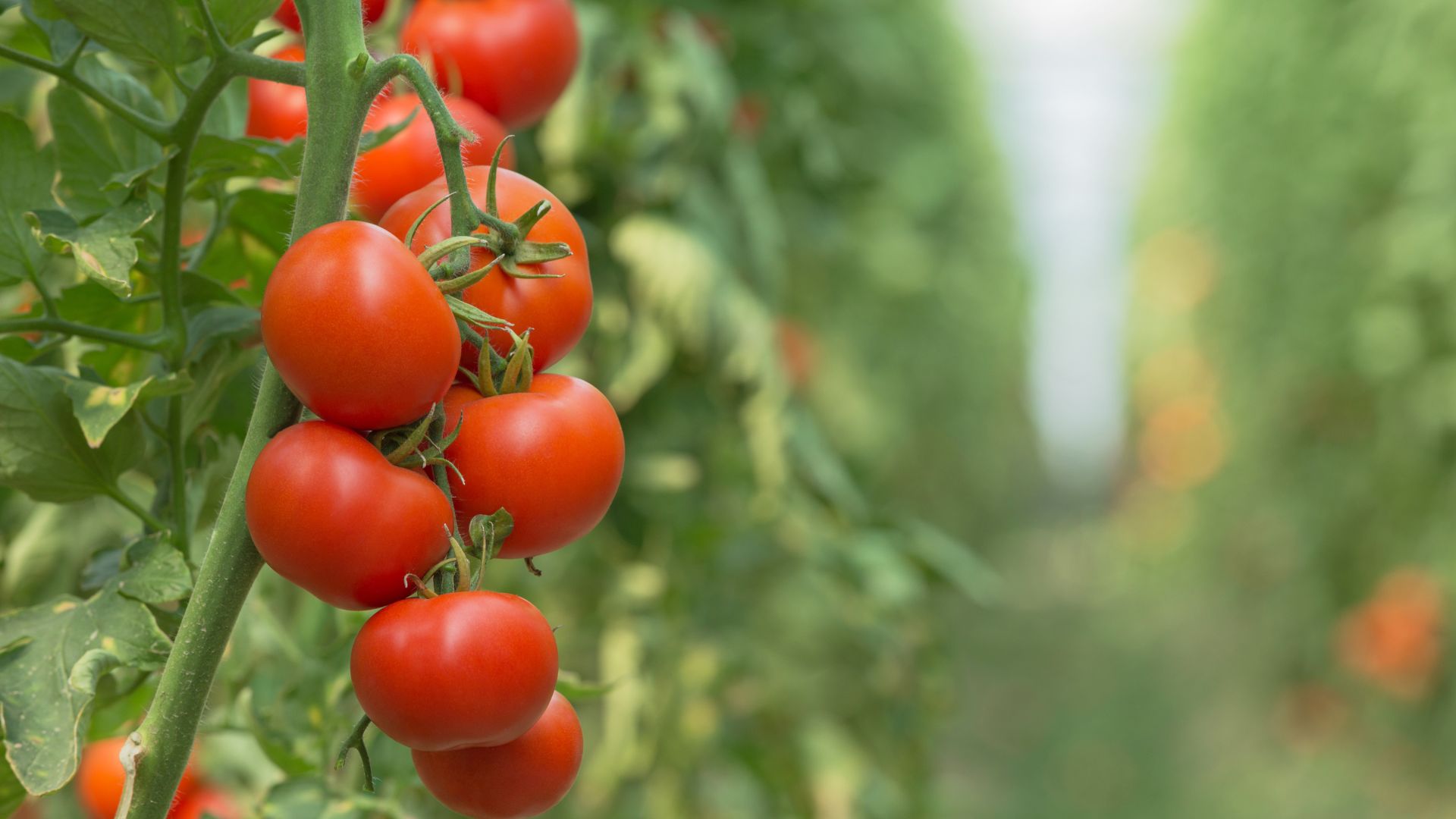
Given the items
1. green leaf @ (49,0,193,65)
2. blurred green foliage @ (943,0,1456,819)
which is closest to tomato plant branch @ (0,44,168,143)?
green leaf @ (49,0,193,65)

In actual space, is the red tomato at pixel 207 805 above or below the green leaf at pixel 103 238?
below

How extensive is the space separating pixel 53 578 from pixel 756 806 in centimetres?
72

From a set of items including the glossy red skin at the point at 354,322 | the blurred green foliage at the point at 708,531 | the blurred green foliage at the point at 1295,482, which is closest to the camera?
the glossy red skin at the point at 354,322

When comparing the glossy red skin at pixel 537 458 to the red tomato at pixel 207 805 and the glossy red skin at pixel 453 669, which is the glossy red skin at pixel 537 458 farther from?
the red tomato at pixel 207 805

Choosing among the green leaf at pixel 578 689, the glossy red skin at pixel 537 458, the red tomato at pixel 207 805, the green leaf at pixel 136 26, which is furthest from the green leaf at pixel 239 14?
the red tomato at pixel 207 805

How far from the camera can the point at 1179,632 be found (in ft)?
15.1

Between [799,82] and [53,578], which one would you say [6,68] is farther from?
[799,82]

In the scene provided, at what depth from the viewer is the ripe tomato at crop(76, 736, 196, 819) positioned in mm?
536

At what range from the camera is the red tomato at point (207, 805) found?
1.79 feet

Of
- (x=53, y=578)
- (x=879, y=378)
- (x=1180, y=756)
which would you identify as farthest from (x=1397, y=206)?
(x=53, y=578)

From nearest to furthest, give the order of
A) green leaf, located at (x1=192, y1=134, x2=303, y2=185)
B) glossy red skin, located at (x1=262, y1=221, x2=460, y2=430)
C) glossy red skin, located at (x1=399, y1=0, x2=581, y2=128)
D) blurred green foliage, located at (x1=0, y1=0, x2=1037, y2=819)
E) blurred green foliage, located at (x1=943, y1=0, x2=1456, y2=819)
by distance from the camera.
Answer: glossy red skin, located at (x1=262, y1=221, x2=460, y2=430) < green leaf, located at (x1=192, y1=134, x2=303, y2=185) < glossy red skin, located at (x1=399, y1=0, x2=581, y2=128) < blurred green foliage, located at (x1=0, y1=0, x2=1037, y2=819) < blurred green foliage, located at (x1=943, y1=0, x2=1456, y2=819)

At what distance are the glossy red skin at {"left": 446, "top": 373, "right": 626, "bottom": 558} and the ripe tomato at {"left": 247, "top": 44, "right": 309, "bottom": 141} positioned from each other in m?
0.19

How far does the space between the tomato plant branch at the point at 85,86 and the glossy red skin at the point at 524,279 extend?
3.0 inches

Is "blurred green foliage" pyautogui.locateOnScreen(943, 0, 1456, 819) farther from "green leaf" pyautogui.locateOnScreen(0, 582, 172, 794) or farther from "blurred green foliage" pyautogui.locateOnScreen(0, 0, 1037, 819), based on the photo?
"green leaf" pyautogui.locateOnScreen(0, 582, 172, 794)
